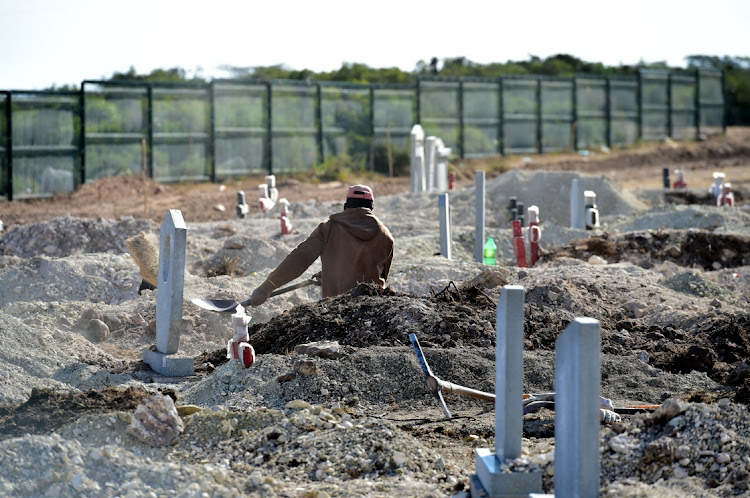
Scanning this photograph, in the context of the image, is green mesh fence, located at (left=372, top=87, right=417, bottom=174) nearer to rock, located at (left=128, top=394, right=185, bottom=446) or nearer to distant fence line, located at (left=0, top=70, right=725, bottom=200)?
distant fence line, located at (left=0, top=70, right=725, bottom=200)

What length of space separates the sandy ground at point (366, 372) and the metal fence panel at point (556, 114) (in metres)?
21.2

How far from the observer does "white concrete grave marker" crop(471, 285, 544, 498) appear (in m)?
4.38

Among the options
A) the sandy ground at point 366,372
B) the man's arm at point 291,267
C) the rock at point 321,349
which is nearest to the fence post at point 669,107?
the sandy ground at point 366,372

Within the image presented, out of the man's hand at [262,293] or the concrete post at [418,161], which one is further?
the concrete post at [418,161]

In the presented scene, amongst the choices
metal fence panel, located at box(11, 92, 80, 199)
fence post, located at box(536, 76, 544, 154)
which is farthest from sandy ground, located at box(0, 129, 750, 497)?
fence post, located at box(536, 76, 544, 154)

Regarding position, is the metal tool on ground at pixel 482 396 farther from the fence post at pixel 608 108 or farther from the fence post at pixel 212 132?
the fence post at pixel 608 108

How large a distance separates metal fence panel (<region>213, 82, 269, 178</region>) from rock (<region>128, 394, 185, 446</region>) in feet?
75.9

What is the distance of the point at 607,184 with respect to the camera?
857 inches

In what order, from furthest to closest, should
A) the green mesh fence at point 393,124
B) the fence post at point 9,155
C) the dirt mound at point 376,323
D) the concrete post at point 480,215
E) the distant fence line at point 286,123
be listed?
1. the green mesh fence at point 393,124
2. the distant fence line at point 286,123
3. the fence post at point 9,155
4. the concrete post at point 480,215
5. the dirt mound at point 376,323

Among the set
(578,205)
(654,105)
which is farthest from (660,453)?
(654,105)

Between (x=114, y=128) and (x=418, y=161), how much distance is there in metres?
9.28

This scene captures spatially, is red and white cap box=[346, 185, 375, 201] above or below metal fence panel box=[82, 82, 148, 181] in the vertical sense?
below

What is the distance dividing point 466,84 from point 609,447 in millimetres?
29824

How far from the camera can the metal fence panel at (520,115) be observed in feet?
117
